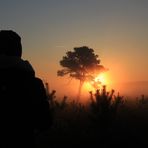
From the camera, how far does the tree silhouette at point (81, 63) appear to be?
5522 centimetres

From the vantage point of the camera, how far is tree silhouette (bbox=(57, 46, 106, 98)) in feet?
181

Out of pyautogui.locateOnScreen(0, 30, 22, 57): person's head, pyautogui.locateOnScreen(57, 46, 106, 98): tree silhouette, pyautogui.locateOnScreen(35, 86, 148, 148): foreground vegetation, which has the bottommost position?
pyautogui.locateOnScreen(35, 86, 148, 148): foreground vegetation

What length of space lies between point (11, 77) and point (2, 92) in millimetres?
158

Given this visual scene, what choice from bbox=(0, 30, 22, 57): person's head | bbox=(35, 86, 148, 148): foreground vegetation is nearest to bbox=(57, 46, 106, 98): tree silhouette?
bbox=(35, 86, 148, 148): foreground vegetation

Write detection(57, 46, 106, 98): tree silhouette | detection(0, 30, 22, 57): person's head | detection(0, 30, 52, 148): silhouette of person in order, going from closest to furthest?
1. detection(0, 30, 52, 148): silhouette of person
2. detection(0, 30, 22, 57): person's head
3. detection(57, 46, 106, 98): tree silhouette

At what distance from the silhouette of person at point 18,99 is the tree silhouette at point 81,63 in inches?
2020

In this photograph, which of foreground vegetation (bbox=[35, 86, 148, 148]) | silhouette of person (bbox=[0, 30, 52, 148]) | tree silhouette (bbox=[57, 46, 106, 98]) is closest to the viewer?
silhouette of person (bbox=[0, 30, 52, 148])

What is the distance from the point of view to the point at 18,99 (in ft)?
12.0

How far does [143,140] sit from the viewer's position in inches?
535

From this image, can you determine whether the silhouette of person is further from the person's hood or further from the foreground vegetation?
the foreground vegetation

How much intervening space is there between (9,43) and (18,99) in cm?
52

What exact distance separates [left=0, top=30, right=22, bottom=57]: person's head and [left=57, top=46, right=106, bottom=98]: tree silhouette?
168ft

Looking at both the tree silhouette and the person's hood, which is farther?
the tree silhouette

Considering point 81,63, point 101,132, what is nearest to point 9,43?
point 101,132
